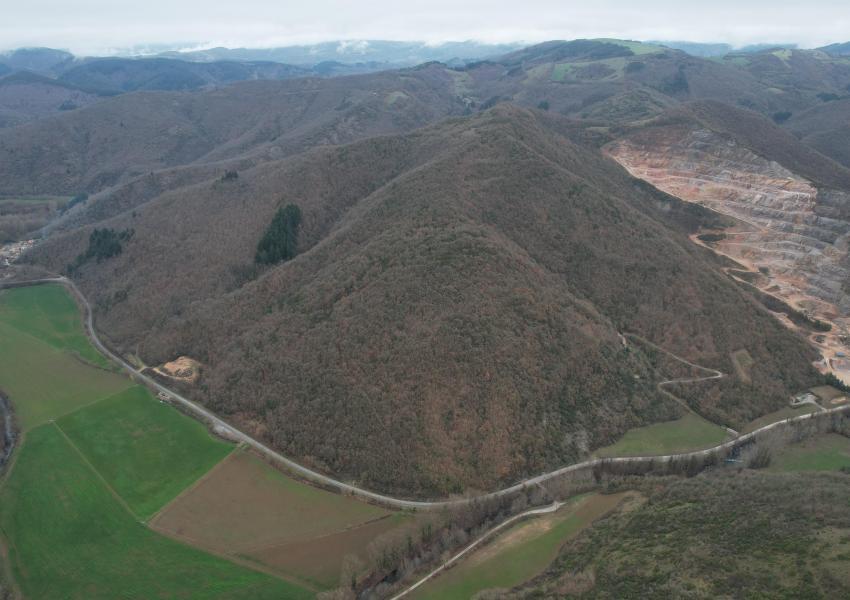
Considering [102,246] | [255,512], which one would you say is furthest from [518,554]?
[102,246]

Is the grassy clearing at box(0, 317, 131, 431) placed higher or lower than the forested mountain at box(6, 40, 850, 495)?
lower

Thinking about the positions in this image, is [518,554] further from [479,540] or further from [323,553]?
[323,553]

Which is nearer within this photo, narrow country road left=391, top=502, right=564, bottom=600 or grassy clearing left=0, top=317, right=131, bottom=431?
narrow country road left=391, top=502, right=564, bottom=600

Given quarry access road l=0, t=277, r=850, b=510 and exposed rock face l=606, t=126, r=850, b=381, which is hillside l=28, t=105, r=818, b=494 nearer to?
quarry access road l=0, t=277, r=850, b=510

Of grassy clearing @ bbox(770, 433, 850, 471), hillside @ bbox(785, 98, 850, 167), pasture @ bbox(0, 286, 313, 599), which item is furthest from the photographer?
hillside @ bbox(785, 98, 850, 167)

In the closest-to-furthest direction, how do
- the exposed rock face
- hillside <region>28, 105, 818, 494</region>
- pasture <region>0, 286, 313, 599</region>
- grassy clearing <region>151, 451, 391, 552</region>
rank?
pasture <region>0, 286, 313, 599</region>
grassy clearing <region>151, 451, 391, 552</region>
hillside <region>28, 105, 818, 494</region>
the exposed rock face

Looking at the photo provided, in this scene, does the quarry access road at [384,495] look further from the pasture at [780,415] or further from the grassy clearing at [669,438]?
the grassy clearing at [669,438]

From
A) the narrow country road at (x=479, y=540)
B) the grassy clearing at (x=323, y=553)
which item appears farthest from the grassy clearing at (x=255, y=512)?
the narrow country road at (x=479, y=540)

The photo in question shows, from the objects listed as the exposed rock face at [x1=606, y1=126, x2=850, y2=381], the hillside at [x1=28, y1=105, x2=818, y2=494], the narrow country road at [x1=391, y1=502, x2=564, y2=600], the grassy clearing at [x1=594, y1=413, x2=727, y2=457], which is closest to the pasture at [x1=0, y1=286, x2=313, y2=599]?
the hillside at [x1=28, y1=105, x2=818, y2=494]
